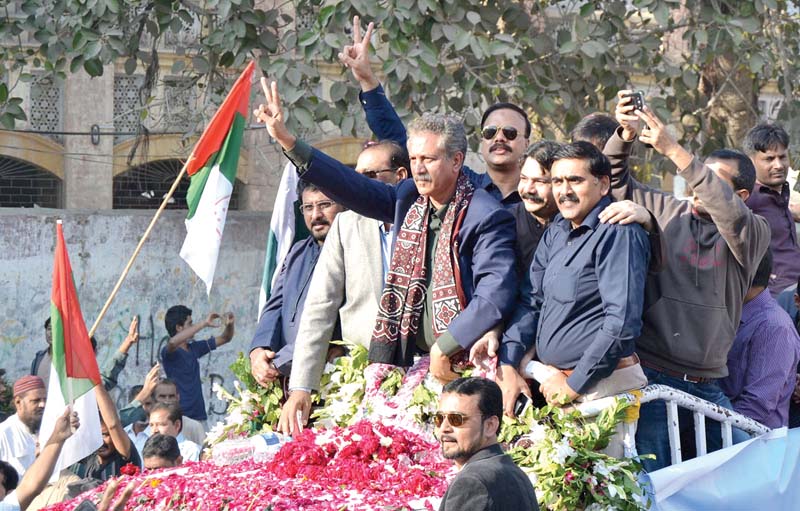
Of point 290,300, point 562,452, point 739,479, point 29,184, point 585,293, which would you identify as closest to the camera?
point 562,452

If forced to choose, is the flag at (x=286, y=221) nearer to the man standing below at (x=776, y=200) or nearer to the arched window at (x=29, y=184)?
the man standing below at (x=776, y=200)

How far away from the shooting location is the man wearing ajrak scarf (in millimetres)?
5973

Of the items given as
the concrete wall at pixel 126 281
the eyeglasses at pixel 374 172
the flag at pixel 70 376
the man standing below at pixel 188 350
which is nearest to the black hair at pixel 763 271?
the eyeglasses at pixel 374 172

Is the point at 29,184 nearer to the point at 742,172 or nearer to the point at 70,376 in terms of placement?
the point at 70,376

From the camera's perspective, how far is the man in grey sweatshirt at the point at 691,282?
19.0 ft

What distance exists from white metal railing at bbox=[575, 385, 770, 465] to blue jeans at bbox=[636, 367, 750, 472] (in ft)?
0.11

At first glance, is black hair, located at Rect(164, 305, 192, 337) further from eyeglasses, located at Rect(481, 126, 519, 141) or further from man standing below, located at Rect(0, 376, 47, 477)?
eyeglasses, located at Rect(481, 126, 519, 141)

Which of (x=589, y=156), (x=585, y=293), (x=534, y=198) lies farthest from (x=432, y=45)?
(x=585, y=293)

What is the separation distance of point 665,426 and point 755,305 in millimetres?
1099

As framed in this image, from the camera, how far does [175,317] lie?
1146 cm

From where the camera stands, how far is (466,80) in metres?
10.7

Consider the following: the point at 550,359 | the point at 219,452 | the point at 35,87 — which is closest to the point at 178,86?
the point at 35,87

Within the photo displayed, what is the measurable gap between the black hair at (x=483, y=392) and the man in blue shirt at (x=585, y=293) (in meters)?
0.55

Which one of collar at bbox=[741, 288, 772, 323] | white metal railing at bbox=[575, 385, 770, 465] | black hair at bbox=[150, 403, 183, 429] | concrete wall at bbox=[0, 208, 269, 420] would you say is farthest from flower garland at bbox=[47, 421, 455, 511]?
concrete wall at bbox=[0, 208, 269, 420]
